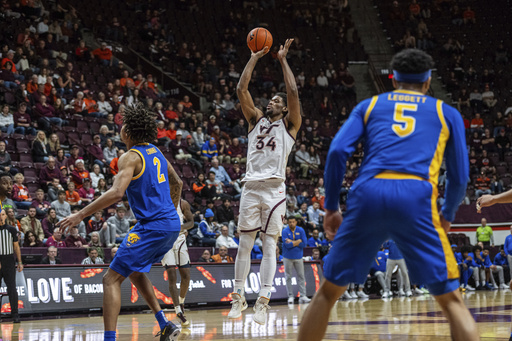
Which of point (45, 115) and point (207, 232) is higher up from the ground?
point (45, 115)

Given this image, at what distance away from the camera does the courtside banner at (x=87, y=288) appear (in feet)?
40.5

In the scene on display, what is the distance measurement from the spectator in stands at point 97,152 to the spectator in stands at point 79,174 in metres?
0.88

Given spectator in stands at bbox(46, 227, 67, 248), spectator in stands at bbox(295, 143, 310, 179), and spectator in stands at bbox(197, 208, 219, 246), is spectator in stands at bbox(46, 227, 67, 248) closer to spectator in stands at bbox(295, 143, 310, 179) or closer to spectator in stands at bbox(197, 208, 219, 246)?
spectator in stands at bbox(197, 208, 219, 246)

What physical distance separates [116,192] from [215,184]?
13611mm

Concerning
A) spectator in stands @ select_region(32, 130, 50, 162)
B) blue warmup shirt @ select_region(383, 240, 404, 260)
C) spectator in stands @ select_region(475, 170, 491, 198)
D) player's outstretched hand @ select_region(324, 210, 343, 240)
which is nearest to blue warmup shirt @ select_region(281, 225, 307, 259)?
blue warmup shirt @ select_region(383, 240, 404, 260)

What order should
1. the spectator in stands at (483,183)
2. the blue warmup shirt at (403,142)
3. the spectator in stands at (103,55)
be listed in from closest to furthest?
the blue warmup shirt at (403,142) < the spectator in stands at (103,55) < the spectator in stands at (483,183)

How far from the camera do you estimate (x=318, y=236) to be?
1898 cm

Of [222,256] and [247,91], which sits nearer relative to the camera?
[247,91]

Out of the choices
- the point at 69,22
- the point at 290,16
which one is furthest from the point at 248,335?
the point at 290,16

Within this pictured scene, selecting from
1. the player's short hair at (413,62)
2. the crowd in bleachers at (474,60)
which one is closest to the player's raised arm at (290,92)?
the player's short hair at (413,62)

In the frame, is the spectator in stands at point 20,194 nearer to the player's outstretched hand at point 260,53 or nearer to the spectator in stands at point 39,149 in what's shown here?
the spectator in stands at point 39,149

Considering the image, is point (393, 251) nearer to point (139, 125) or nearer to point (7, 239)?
point (7, 239)

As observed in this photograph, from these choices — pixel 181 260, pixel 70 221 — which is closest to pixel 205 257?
pixel 181 260

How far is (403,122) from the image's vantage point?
401 cm
